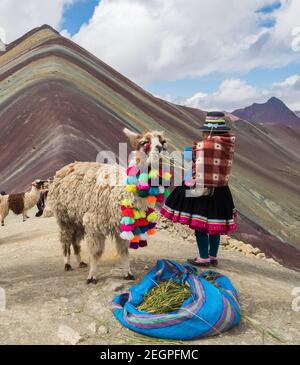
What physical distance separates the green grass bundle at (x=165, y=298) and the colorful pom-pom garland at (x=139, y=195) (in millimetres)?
717

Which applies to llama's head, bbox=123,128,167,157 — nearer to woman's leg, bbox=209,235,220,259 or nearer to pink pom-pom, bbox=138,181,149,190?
pink pom-pom, bbox=138,181,149,190

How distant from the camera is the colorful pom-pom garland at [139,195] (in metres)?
5.03

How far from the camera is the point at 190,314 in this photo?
4.17m

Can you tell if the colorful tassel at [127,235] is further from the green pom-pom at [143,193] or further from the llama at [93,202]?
the green pom-pom at [143,193]

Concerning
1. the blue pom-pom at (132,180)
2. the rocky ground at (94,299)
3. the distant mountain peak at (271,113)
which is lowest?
the rocky ground at (94,299)

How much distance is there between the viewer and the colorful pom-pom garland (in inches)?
198

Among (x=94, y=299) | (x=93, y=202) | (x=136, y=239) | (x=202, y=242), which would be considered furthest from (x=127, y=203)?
(x=202, y=242)

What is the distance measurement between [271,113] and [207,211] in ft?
249

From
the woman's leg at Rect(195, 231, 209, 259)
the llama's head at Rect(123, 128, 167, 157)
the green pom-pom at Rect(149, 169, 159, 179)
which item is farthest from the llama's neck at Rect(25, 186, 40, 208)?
the green pom-pom at Rect(149, 169, 159, 179)

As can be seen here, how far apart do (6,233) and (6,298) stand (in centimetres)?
581

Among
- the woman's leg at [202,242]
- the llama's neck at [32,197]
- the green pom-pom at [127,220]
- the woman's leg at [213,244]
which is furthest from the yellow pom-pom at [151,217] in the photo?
the llama's neck at [32,197]

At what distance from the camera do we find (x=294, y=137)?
60.2 m

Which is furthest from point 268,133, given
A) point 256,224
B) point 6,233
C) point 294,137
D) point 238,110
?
point 6,233

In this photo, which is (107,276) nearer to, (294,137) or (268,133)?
(268,133)
